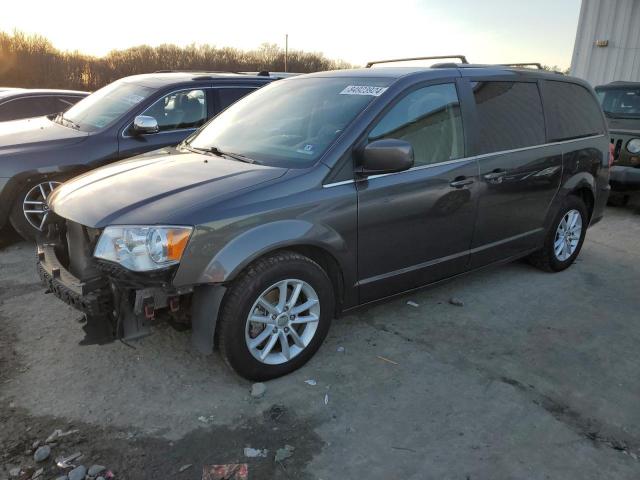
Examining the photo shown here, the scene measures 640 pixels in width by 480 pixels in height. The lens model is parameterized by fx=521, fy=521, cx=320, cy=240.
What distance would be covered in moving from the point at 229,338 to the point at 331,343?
958 millimetres

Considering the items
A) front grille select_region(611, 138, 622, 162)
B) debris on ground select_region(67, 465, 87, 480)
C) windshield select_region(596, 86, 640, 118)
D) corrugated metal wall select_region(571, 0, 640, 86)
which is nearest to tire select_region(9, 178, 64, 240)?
debris on ground select_region(67, 465, 87, 480)

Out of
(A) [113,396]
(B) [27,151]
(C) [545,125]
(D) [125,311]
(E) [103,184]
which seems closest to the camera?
(D) [125,311]

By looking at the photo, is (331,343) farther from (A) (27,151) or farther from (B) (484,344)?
(A) (27,151)

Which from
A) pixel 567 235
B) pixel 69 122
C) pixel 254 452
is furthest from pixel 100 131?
pixel 567 235

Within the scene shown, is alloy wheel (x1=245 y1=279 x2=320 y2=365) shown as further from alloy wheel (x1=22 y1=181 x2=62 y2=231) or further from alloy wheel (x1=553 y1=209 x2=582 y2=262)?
alloy wheel (x1=22 y1=181 x2=62 y2=231)

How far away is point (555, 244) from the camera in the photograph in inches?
195

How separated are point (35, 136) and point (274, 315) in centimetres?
381

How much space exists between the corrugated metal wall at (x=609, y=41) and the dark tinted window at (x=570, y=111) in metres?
8.53

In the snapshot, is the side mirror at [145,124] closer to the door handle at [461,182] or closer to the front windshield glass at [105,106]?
the front windshield glass at [105,106]

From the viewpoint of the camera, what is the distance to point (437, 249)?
3785mm

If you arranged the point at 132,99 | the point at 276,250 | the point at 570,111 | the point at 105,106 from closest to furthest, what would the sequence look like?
1. the point at 276,250
2. the point at 570,111
3. the point at 132,99
4. the point at 105,106

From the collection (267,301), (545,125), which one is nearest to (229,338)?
(267,301)

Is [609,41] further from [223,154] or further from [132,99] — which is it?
[223,154]

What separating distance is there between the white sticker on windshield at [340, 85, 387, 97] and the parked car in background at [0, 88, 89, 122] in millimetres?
5682
